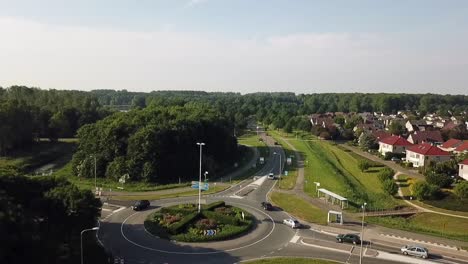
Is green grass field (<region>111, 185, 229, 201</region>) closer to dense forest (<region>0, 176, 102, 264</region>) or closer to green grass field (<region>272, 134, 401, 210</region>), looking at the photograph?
green grass field (<region>272, 134, 401, 210</region>)

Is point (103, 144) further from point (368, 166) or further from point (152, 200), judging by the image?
point (368, 166)

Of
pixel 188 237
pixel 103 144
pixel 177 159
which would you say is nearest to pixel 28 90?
pixel 103 144

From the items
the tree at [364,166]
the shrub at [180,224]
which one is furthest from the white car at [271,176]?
the shrub at [180,224]

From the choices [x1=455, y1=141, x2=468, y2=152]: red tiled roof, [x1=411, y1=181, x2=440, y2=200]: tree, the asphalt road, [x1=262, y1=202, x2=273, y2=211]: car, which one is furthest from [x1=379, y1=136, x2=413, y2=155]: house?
the asphalt road

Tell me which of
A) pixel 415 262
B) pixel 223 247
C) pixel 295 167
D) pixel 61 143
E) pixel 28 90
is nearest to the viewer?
pixel 415 262

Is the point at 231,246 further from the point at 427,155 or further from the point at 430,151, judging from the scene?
the point at 430,151

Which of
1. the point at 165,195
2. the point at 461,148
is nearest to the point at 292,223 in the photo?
the point at 165,195

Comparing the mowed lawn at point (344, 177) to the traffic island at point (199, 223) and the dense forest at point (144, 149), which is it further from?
the dense forest at point (144, 149)
